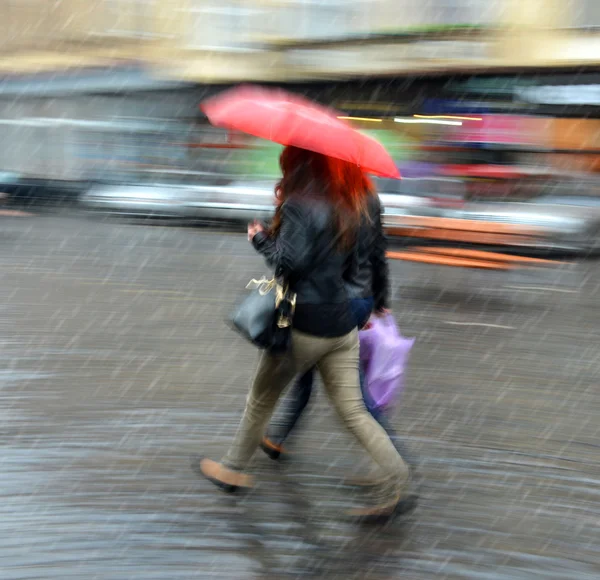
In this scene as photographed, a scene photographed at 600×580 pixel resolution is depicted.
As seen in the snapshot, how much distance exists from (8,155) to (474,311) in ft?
67.8

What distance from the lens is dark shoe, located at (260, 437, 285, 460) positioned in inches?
180

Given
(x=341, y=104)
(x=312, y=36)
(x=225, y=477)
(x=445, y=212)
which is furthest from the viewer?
(x=312, y=36)

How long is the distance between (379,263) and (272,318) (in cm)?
58

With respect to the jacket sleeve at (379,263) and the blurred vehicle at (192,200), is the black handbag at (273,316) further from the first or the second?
the blurred vehicle at (192,200)

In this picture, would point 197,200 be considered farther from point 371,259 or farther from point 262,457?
point 371,259

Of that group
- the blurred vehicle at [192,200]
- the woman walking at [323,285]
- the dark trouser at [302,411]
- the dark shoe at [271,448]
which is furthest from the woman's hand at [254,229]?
the blurred vehicle at [192,200]

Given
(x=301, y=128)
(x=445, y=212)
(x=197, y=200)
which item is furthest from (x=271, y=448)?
(x=197, y=200)

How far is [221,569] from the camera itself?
352 cm

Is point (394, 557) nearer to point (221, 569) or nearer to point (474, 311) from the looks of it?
point (221, 569)

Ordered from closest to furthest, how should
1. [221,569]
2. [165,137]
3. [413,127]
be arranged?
[221,569] → [413,127] → [165,137]

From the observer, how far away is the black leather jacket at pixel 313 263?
139 inches

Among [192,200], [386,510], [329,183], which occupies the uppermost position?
[329,183]

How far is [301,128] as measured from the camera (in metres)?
3.46

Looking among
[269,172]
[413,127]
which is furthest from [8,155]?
[413,127]
